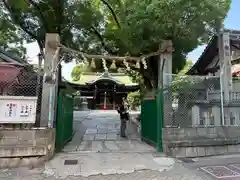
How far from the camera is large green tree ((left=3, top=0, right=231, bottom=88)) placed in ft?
29.0

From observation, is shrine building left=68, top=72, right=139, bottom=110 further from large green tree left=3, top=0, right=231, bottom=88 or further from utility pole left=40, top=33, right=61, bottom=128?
utility pole left=40, top=33, right=61, bottom=128

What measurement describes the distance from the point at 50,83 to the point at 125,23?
4.53 meters

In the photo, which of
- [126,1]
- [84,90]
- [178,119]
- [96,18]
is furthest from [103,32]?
[84,90]

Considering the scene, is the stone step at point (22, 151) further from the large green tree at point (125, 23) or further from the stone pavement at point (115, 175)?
the large green tree at point (125, 23)

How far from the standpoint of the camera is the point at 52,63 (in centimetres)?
804

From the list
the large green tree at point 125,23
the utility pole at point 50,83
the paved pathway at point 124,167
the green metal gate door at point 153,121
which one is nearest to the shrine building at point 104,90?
the large green tree at point 125,23

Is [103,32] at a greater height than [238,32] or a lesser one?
greater

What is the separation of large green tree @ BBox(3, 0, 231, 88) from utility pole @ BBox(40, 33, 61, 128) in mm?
3333

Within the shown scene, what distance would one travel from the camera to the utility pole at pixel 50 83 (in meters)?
7.45

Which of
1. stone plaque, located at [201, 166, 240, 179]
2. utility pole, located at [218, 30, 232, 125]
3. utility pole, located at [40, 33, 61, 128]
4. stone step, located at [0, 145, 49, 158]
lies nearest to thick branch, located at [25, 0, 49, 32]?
utility pole, located at [40, 33, 61, 128]

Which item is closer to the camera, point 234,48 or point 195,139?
point 195,139

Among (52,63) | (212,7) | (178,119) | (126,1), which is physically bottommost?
(178,119)

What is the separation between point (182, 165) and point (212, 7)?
592 centimetres

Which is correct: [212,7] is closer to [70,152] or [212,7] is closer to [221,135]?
[221,135]
